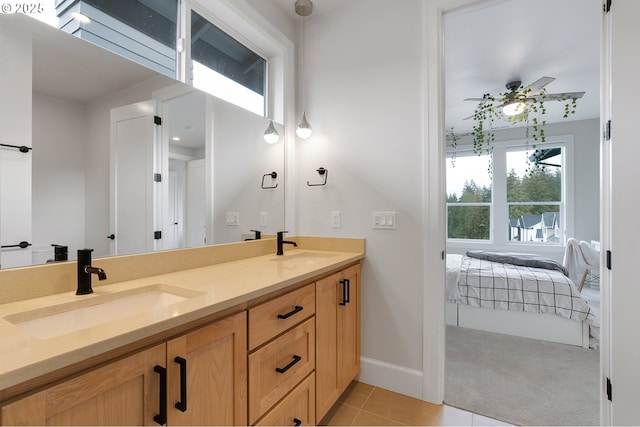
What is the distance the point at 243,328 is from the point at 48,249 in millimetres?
786

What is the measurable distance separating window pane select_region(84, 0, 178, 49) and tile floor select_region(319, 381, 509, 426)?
2334mm

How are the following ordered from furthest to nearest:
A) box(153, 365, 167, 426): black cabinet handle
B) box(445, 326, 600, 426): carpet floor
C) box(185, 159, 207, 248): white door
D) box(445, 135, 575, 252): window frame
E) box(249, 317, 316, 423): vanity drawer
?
box(445, 135, 575, 252): window frame
box(445, 326, 600, 426): carpet floor
box(185, 159, 207, 248): white door
box(249, 317, 316, 423): vanity drawer
box(153, 365, 167, 426): black cabinet handle

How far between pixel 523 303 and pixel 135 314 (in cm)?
320

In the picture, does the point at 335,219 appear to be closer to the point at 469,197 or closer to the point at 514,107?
the point at 514,107

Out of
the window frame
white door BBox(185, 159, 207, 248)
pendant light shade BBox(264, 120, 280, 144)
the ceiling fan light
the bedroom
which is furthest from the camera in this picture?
the window frame

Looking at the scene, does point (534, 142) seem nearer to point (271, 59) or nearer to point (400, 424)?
point (271, 59)

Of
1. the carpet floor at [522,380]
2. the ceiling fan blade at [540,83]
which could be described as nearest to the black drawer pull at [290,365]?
the carpet floor at [522,380]

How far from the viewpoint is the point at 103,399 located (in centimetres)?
68

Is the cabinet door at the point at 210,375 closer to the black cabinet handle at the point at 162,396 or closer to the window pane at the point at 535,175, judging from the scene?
the black cabinet handle at the point at 162,396

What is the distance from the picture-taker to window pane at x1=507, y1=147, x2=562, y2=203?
4992 millimetres

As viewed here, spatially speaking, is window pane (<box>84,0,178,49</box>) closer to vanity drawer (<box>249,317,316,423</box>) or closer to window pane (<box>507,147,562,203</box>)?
vanity drawer (<box>249,317,316,423</box>)

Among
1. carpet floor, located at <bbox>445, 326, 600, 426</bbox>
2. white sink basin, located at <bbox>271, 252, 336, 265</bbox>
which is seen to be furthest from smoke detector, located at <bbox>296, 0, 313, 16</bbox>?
carpet floor, located at <bbox>445, 326, 600, 426</bbox>

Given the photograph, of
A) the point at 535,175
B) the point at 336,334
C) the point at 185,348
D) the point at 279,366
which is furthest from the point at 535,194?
the point at 185,348

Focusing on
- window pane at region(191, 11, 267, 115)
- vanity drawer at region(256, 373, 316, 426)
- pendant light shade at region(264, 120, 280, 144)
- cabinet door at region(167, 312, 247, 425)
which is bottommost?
vanity drawer at region(256, 373, 316, 426)
